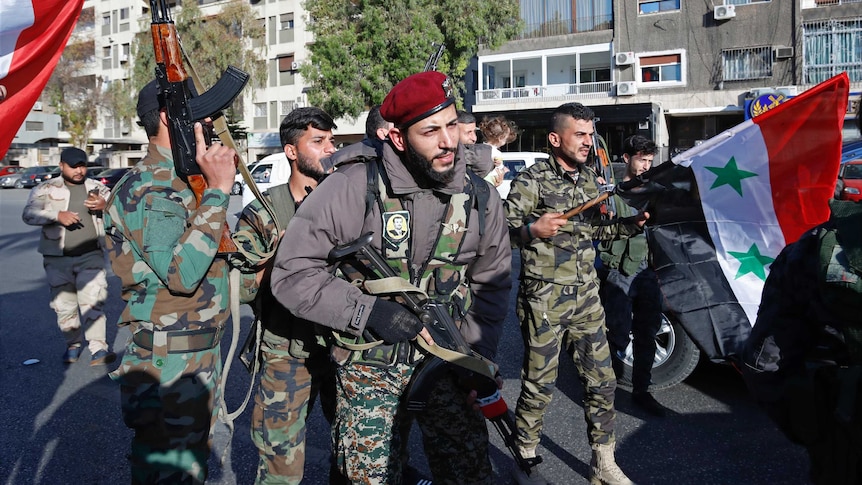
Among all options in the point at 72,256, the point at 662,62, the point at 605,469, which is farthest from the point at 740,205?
the point at 662,62

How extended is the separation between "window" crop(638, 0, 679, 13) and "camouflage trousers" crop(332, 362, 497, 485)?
91.3 feet

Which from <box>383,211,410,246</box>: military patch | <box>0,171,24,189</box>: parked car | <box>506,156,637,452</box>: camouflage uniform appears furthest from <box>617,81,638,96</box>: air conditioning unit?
<box>0,171,24,189</box>: parked car

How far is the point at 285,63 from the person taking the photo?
38531 mm

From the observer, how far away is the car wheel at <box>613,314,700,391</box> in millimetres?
4363

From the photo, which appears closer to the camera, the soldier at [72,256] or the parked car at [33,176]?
Answer: the soldier at [72,256]

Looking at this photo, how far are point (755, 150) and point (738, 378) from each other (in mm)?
2038

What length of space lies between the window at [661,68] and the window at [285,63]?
66.2ft

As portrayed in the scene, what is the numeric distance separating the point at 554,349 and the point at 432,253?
130cm

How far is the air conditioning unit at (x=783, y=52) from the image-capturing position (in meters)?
24.4

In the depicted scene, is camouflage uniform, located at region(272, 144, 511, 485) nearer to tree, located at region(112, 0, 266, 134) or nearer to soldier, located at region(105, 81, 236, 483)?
soldier, located at region(105, 81, 236, 483)

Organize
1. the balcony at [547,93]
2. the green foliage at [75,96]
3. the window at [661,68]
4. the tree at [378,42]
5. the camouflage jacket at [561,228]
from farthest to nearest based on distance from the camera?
the green foliage at [75,96]
the balcony at [547,93]
the window at [661,68]
the tree at [378,42]
the camouflage jacket at [561,228]

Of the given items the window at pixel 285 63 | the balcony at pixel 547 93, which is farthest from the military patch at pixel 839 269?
the window at pixel 285 63

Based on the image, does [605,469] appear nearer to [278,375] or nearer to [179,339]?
[278,375]

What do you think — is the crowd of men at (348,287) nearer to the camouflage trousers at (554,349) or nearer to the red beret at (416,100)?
the red beret at (416,100)
